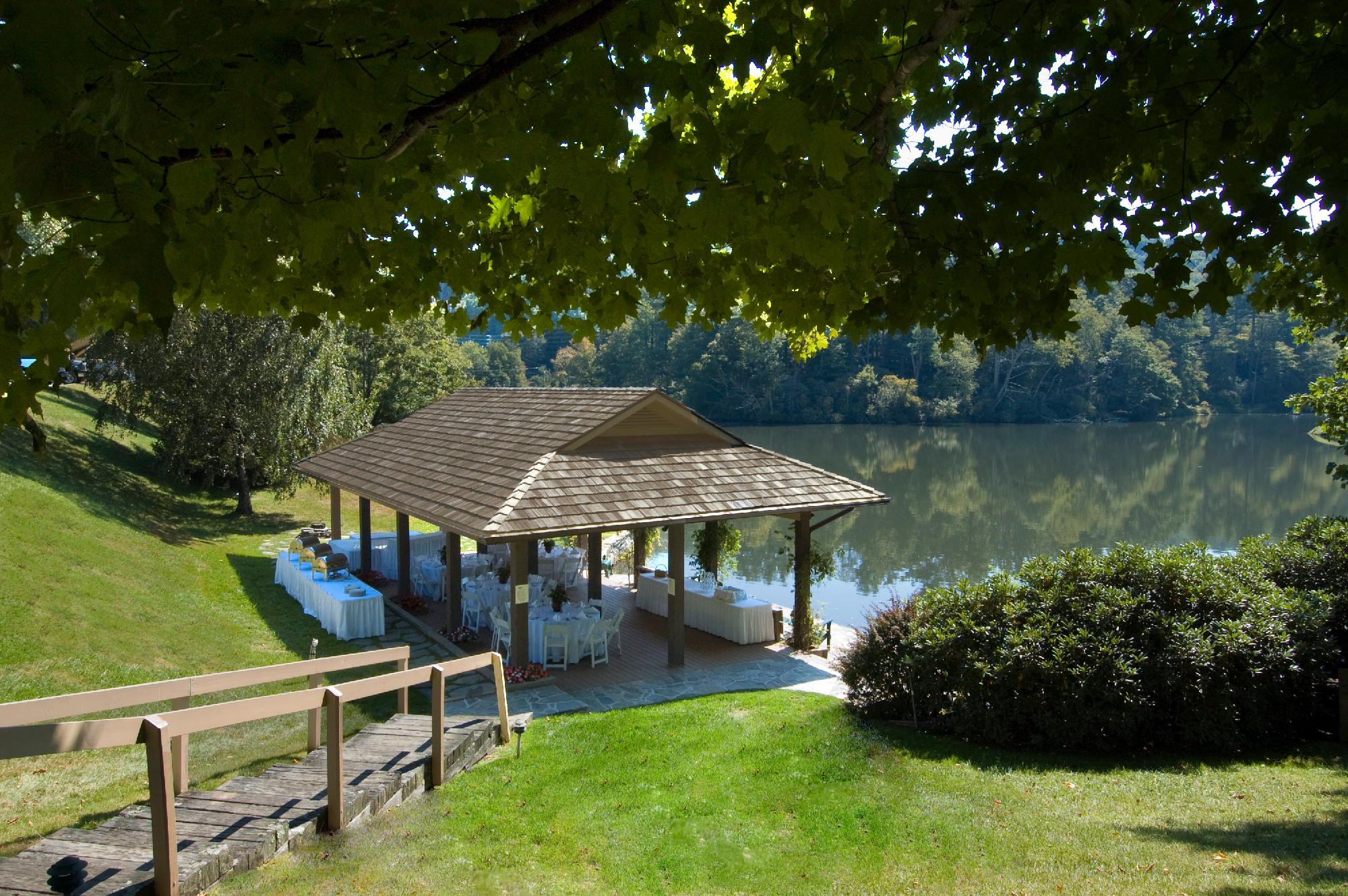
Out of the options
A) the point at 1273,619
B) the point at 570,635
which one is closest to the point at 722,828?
the point at 1273,619

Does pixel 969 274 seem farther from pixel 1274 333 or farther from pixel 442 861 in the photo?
pixel 1274 333

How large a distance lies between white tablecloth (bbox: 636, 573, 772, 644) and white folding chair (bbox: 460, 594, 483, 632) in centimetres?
299

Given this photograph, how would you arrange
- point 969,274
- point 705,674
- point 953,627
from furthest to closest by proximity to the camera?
point 705,674 → point 953,627 → point 969,274

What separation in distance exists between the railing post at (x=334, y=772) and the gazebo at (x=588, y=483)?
537 cm

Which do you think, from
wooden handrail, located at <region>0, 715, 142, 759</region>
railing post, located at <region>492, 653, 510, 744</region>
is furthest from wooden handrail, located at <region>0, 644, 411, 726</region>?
railing post, located at <region>492, 653, 510, 744</region>

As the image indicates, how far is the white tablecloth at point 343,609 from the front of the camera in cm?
1373

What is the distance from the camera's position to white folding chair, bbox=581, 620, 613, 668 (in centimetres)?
1273

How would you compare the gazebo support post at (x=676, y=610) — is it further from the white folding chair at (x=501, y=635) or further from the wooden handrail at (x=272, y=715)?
the wooden handrail at (x=272, y=715)

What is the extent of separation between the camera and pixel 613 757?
26.3 feet

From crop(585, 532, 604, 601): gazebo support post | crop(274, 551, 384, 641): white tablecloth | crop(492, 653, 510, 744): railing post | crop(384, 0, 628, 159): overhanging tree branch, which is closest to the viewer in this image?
crop(384, 0, 628, 159): overhanging tree branch

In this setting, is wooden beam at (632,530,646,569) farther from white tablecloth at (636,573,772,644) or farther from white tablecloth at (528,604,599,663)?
white tablecloth at (528,604,599,663)

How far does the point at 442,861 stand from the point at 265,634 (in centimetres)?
1020

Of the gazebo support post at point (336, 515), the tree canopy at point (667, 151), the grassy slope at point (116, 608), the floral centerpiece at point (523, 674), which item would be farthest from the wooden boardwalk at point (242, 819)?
the gazebo support post at point (336, 515)

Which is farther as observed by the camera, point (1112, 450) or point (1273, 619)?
point (1112, 450)
